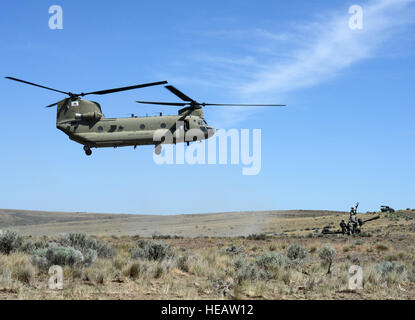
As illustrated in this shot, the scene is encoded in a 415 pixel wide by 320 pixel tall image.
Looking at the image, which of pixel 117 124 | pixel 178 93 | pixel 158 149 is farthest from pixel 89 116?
pixel 178 93

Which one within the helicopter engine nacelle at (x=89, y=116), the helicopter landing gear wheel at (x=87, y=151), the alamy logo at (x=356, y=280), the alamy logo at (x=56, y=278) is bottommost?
the alamy logo at (x=356, y=280)

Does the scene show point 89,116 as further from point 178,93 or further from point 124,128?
point 178,93

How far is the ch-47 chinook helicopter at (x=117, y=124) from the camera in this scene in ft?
102

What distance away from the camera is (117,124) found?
3152 centimetres

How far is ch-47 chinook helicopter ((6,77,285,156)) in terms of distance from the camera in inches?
1220

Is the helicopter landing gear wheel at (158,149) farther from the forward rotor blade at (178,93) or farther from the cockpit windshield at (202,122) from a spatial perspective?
the forward rotor blade at (178,93)

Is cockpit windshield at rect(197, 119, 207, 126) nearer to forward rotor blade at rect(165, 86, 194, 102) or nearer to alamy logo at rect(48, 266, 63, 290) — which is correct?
forward rotor blade at rect(165, 86, 194, 102)

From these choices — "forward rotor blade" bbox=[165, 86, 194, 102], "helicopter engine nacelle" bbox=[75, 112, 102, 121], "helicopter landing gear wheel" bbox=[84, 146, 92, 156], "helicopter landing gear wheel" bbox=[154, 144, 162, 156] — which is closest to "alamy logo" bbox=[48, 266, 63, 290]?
"helicopter landing gear wheel" bbox=[154, 144, 162, 156]

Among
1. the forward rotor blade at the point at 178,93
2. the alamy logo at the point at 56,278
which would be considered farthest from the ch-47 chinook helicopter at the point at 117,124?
the alamy logo at the point at 56,278
